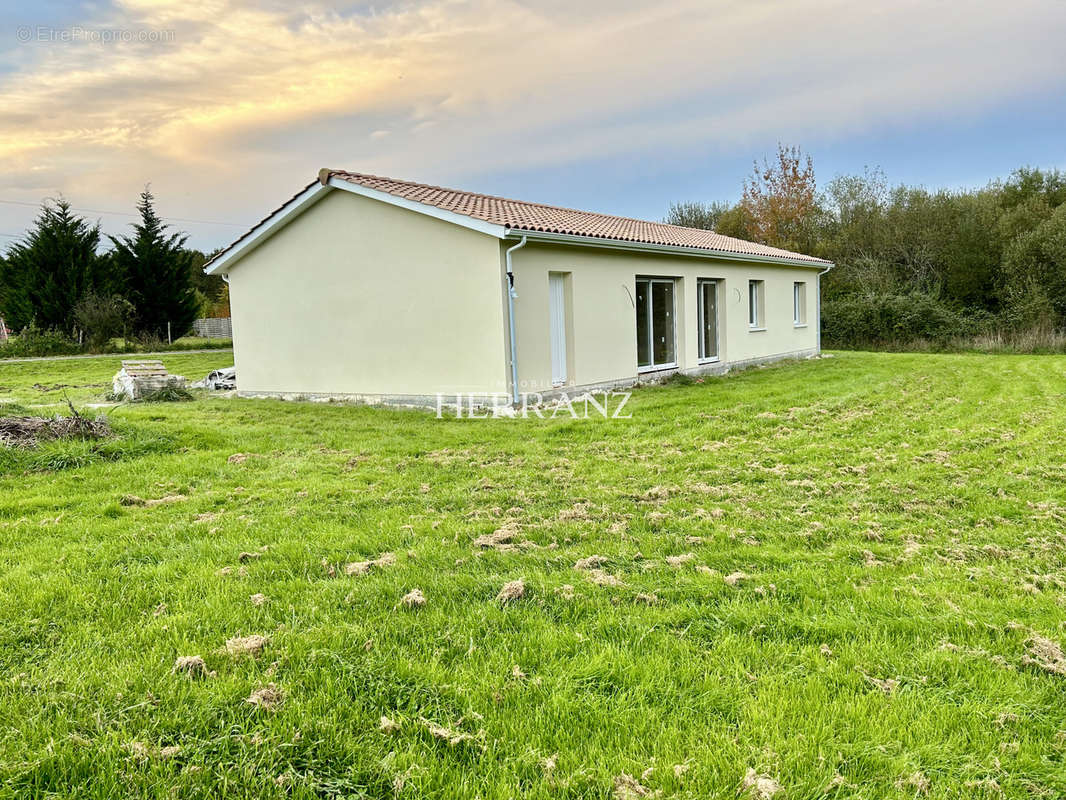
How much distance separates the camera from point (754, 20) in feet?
44.8

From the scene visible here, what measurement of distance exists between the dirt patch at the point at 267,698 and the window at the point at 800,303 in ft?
63.7

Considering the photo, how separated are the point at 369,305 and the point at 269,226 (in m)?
2.94

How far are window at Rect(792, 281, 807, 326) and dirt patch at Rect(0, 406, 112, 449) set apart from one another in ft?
58.8

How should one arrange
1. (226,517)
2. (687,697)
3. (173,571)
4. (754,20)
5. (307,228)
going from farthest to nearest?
(754,20) < (307,228) < (226,517) < (173,571) < (687,697)

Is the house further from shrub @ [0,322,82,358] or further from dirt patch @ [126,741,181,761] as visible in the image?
shrub @ [0,322,82,358]

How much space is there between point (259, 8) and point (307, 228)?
3.59 meters

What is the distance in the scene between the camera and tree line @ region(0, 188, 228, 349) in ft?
81.7

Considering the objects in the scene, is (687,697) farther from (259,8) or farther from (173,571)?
(259,8)

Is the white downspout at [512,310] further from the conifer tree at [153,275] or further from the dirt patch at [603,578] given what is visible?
the conifer tree at [153,275]

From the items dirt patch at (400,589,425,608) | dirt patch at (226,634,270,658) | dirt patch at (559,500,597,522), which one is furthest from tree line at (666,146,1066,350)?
dirt patch at (226,634,270,658)

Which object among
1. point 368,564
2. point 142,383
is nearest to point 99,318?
point 142,383

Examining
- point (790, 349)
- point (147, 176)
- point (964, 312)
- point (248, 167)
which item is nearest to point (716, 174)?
point (964, 312)

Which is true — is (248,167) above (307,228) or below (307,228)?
above

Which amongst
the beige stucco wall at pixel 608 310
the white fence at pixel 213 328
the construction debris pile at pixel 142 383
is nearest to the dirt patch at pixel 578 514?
the beige stucco wall at pixel 608 310
